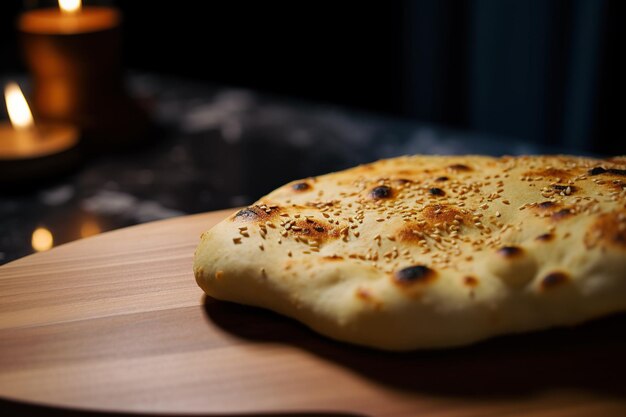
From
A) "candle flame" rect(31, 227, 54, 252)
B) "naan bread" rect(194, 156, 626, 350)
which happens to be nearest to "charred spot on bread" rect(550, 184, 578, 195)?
"naan bread" rect(194, 156, 626, 350)

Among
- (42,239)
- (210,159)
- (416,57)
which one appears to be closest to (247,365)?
(42,239)

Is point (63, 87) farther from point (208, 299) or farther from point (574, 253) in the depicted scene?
point (574, 253)

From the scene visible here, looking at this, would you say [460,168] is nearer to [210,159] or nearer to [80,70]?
[210,159]

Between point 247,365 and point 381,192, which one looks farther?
point 381,192

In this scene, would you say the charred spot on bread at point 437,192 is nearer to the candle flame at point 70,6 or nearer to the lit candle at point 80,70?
the lit candle at point 80,70

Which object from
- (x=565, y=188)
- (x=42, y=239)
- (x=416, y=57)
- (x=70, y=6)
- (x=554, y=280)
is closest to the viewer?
(x=554, y=280)

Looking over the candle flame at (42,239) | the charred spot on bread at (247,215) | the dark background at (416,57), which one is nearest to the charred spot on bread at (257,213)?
the charred spot on bread at (247,215)
